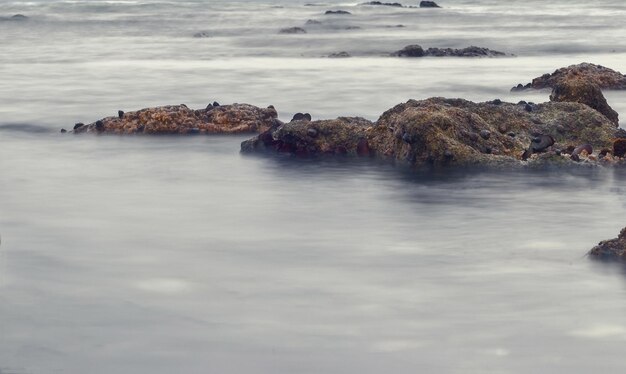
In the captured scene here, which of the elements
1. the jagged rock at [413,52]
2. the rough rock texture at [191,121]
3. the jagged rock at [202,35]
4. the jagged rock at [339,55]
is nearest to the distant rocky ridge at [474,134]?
the rough rock texture at [191,121]

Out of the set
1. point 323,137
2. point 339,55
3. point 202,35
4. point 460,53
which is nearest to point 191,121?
point 323,137

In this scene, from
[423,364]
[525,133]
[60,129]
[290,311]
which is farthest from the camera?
[60,129]

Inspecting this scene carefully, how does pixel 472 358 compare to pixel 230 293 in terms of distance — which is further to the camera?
pixel 230 293

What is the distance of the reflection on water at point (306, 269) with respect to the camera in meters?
8.98

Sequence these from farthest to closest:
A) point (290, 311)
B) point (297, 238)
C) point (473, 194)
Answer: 1. point (473, 194)
2. point (297, 238)
3. point (290, 311)

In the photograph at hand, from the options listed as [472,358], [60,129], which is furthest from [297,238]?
[60,129]

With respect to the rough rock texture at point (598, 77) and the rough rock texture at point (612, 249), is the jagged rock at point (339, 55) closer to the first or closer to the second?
the rough rock texture at point (598, 77)

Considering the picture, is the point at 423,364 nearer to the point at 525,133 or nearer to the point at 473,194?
the point at 473,194

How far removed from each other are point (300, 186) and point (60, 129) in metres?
7.73

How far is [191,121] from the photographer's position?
21.3m

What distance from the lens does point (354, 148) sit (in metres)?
18.2

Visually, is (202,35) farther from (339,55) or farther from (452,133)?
(452,133)

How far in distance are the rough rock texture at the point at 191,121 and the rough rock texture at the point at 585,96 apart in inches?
178

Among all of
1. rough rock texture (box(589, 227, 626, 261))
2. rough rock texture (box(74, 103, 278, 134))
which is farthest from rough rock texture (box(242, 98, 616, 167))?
rough rock texture (box(589, 227, 626, 261))
